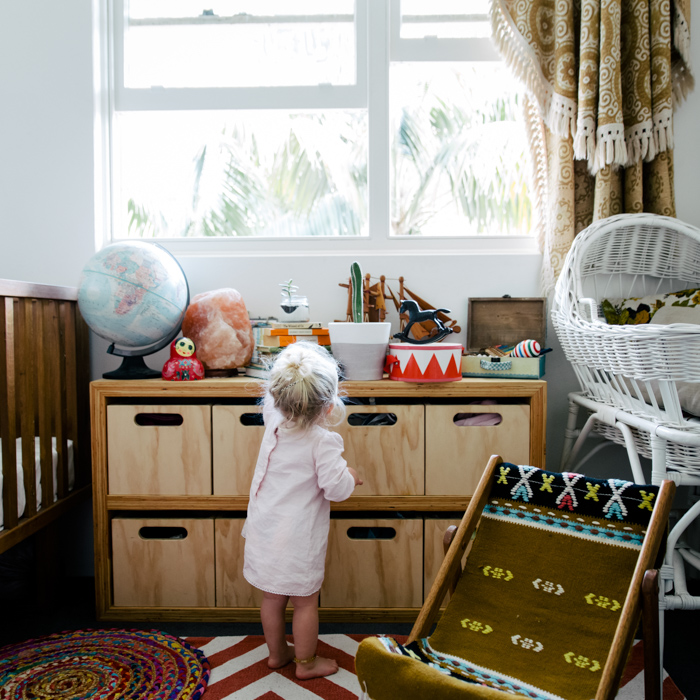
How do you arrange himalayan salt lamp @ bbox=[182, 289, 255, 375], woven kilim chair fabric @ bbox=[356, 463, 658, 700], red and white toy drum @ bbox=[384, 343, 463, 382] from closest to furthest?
woven kilim chair fabric @ bbox=[356, 463, 658, 700], red and white toy drum @ bbox=[384, 343, 463, 382], himalayan salt lamp @ bbox=[182, 289, 255, 375]

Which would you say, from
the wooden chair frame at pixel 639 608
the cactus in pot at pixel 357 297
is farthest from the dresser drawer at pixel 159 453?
the wooden chair frame at pixel 639 608

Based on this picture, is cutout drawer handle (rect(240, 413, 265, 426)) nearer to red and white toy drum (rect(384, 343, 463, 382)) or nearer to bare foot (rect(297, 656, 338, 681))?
red and white toy drum (rect(384, 343, 463, 382))

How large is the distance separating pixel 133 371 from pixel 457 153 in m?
1.34

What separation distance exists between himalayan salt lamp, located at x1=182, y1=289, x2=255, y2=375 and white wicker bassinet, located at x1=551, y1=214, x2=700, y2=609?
93 cm

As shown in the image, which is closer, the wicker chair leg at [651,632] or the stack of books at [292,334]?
the wicker chair leg at [651,632]

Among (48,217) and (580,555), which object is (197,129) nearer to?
(48,217)

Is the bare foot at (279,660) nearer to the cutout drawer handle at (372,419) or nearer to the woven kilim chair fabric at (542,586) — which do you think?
the woven kilim chair fabric at (542,586)

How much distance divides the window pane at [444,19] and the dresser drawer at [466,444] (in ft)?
4.36

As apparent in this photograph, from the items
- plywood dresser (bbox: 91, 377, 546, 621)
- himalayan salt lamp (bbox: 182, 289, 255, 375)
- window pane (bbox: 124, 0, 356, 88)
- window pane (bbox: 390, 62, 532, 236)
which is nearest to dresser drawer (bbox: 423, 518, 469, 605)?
plywood dresser (bbox: 91, 377, 546, 621)

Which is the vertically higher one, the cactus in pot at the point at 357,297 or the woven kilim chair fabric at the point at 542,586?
the cactus in pot at the point at 357,297

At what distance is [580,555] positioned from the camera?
1200mm

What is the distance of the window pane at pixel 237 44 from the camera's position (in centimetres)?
205

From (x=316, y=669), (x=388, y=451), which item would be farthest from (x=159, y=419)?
(x=316, y=669)

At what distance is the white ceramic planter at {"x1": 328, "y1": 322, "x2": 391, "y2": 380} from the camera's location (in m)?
1.61
